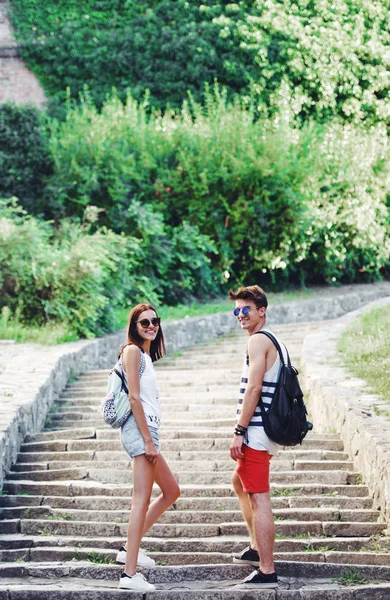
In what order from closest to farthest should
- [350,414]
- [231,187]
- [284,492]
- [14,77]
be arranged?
[284,492] < [350,414] < [231,187] < [14,77]

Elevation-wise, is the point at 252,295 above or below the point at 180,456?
above

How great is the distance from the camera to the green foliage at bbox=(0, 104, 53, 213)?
59.3 ft

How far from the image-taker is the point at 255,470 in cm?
557

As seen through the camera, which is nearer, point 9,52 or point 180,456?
point 180,456

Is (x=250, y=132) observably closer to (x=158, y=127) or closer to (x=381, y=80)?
(x=158, y=127)

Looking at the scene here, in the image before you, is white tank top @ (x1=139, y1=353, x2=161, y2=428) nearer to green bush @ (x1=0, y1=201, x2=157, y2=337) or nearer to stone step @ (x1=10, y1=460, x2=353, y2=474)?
stone step @ (x1=10, y1=460, x2=353, y2=474)

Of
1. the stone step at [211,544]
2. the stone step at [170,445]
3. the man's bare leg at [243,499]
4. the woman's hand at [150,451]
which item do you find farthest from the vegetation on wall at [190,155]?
the woman's hand at [150,451]

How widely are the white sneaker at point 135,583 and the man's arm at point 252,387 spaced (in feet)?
2.87

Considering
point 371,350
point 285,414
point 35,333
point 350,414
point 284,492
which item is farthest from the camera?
point 35,333

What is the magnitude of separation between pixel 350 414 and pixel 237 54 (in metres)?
15.1

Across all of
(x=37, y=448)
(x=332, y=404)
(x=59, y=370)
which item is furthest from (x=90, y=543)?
(x=59, y=370)

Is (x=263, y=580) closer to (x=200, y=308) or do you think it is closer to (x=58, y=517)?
(x=58, y=517)

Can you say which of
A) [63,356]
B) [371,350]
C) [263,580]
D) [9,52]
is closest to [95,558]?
[263,580]

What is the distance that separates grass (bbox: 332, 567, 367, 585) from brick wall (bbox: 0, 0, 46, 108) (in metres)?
17.6
